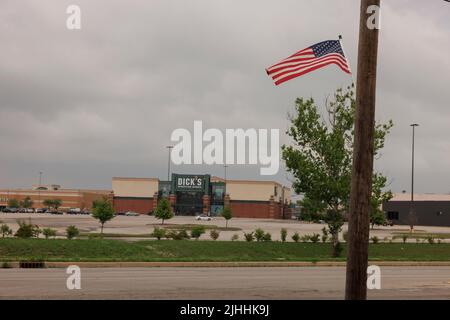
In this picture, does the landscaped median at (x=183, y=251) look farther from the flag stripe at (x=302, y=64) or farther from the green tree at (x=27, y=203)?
the green tree at (x=27, y=203)

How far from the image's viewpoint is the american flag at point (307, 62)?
12.3m

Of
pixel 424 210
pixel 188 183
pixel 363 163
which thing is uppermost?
pixel 363 163

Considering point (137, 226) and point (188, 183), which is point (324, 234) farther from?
point (188, 183)

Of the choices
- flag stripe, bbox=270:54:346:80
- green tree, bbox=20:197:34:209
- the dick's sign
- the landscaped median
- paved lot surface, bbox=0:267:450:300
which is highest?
flag stripe, bbox=270:54:346:80

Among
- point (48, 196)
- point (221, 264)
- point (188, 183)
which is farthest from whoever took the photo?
point (48, 196)

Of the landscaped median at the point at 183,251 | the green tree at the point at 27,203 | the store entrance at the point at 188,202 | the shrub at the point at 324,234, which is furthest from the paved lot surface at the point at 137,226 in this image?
the green tree at the point at 27,203

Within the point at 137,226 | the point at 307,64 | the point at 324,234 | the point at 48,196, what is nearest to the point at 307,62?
the point at 307,64

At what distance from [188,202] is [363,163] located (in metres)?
125

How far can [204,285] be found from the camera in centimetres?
1579

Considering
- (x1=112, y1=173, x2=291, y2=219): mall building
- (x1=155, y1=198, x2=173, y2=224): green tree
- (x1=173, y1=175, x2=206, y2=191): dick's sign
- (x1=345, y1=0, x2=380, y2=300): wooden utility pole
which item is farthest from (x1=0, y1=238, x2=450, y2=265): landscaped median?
(x1=173, y1=175, x2=206, y2=191): dick's sign

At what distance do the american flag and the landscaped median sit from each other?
13584 millimetres

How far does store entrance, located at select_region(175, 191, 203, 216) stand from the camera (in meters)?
132

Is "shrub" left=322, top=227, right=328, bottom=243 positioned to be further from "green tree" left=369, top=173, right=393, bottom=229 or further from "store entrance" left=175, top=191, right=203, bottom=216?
"store entrance" left=175, top=191, right=203, bottom=216
